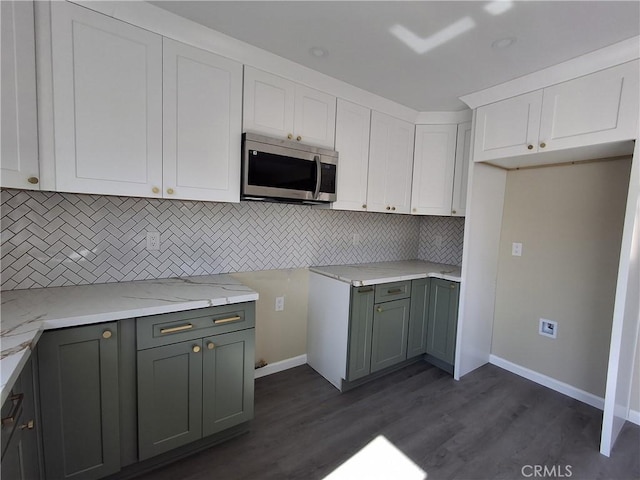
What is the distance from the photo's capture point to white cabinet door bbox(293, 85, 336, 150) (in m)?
2.09

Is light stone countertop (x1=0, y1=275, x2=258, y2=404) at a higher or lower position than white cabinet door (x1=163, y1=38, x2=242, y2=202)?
lower

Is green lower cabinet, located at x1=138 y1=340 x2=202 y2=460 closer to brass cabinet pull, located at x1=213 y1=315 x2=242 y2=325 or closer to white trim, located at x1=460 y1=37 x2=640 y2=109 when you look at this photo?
brass cabinet pull, located at x1=213 y1=315 x2=242 y2=325

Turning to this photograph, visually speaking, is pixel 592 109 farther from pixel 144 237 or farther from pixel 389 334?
pixel 144 237

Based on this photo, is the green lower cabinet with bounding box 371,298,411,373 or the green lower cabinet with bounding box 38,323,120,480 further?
the green lower cabinet with bounding box 371,298,411,373

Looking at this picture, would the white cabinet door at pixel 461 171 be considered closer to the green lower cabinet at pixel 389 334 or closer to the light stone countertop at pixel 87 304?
the green lower cabinet at pixel 389 334

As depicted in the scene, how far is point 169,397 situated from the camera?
1.50 metres

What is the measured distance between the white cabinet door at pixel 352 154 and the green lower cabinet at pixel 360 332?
73 centimetres

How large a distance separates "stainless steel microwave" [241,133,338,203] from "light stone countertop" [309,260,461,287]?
2.08ft

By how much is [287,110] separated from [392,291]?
5.36 ft

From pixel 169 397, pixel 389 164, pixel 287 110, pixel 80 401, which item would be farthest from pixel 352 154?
pixel 80 401

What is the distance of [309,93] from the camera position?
2.12 m

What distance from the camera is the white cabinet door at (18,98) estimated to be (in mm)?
1222

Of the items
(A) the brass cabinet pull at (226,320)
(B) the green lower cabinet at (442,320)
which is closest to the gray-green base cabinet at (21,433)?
(A) the brass cabinet pull at (226,320)

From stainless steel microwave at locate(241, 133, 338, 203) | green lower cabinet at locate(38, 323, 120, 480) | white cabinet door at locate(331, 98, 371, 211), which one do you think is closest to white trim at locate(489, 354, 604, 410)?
white cabinet door at locate(331, 98, 371, 211)
